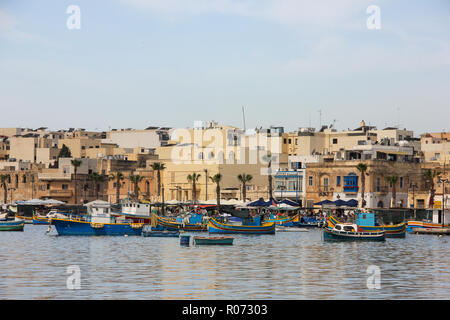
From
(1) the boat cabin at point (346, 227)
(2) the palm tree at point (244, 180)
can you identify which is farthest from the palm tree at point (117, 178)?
(1) the boat cabin at point (346, 227)

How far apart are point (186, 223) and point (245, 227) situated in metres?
10.1

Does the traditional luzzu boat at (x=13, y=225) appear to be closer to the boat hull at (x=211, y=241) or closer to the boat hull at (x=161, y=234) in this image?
the boat hull at (x=161, y=234)

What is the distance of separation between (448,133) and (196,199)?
180ft

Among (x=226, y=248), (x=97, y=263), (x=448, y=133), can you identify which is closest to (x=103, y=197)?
(x=448, y=133)

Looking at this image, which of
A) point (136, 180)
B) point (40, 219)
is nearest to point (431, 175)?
point (136, 180)

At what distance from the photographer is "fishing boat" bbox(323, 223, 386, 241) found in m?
87.3

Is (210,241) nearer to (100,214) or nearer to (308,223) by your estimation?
(100,214)

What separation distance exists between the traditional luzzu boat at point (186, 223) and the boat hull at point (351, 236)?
25.3 metres

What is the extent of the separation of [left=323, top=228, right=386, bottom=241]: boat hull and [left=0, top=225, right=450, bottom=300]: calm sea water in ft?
2.65

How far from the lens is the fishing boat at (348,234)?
87312 mm

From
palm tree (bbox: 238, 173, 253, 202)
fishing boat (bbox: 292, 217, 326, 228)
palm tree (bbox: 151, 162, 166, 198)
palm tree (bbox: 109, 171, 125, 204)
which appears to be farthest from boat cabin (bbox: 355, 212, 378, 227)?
palm tree (bbox: 109, 171, 125, 204)

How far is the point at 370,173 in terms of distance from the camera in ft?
427

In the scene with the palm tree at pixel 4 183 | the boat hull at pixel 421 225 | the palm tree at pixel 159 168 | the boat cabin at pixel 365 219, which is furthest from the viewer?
the palm tree at pixel 4 183

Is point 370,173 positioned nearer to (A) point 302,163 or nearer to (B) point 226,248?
(A) point 302,163
